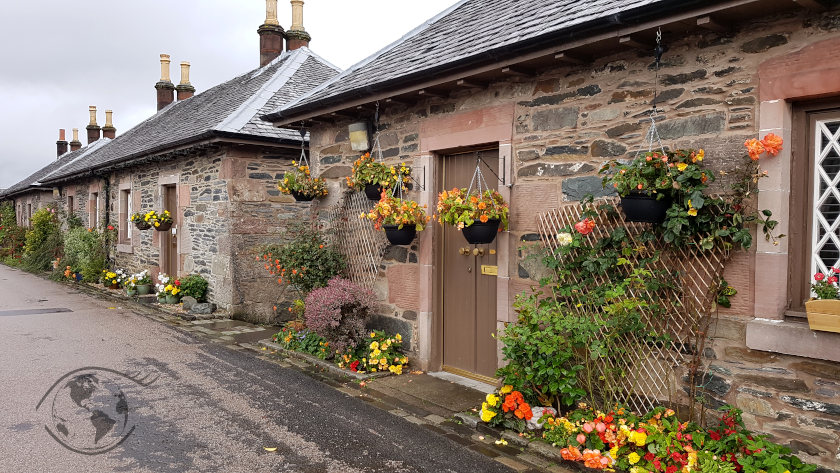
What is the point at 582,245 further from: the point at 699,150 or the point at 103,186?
the point at 103,186

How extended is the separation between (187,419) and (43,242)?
20627 mm

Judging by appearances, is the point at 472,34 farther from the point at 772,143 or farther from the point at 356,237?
the point at 772,143

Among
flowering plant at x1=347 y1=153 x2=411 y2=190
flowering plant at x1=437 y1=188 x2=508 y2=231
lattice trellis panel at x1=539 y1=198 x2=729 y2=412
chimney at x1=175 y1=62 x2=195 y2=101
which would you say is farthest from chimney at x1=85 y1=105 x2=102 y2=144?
lattice trellis panel at x1=539 y1=198 x2=729 y2=412

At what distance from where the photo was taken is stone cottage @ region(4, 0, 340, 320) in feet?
33.6

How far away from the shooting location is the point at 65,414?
200 inches

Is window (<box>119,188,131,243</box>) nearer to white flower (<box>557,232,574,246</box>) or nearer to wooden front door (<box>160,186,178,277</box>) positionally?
wooden front door (<box>160,186,178,277</box>)

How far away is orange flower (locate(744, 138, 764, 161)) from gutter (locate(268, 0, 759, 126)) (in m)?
0.88

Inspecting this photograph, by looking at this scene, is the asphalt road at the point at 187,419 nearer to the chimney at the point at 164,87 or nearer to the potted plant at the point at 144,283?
the potted plant at the point at 144,283

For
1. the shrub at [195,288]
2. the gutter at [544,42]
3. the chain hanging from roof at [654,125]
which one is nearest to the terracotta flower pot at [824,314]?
the chain hanging from roof at [654,125]

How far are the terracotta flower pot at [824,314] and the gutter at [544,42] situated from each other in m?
1.91

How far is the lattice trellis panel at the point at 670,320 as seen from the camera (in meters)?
4.05

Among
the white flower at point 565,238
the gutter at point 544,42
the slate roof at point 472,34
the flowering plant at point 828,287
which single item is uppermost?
the slate roof at point 472,34

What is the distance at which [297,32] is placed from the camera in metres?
14.9

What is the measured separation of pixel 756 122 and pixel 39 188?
28491mm
